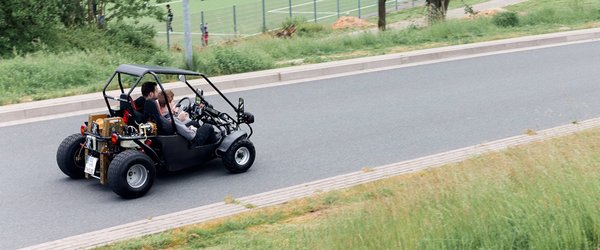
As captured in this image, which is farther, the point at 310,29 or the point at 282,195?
the point at 310,29

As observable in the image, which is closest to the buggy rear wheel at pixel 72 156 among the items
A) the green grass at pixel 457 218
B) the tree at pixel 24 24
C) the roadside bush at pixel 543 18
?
the green grass at pixel 457 218

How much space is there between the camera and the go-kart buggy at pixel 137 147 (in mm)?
9211

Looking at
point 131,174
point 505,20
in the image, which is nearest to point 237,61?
point 131,174

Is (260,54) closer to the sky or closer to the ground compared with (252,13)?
closer to the ground

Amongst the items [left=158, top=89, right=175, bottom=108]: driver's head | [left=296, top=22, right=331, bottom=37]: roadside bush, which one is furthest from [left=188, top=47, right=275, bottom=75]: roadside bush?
[left=296, top=22, right=331, bottom=37]: roadside bush

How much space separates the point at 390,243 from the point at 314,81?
10.4 m

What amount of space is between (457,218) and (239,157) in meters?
4.22

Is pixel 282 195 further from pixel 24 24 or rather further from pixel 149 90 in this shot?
pixel 24 24

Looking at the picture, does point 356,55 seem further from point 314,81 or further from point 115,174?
point 115,174

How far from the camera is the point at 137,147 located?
949 centimetres

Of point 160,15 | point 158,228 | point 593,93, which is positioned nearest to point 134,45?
point 160,15

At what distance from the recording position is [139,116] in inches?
385

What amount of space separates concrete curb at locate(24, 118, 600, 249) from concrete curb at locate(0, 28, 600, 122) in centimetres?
540

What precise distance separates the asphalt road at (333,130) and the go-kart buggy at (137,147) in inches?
7.6
